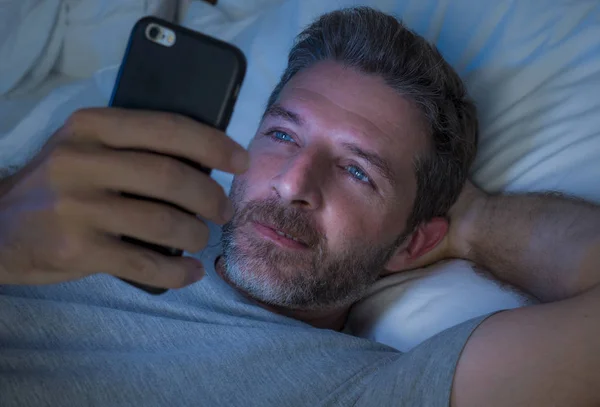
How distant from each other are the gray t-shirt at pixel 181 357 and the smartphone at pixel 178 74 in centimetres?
23

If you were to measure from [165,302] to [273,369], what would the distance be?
21 centimetres

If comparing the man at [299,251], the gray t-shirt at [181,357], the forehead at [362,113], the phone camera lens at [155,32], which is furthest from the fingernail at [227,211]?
the forehead at [362,113]

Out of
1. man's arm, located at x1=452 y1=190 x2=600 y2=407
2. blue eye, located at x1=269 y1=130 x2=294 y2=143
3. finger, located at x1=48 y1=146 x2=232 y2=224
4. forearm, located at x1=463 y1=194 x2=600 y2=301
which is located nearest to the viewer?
finger, located at x1=48 y1=146 x2=232 y2=224

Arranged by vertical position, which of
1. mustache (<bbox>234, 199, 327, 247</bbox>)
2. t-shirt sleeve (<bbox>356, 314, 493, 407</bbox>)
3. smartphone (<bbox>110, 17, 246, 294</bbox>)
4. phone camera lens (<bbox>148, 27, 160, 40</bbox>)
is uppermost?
phone camera lens (<bbox>148, 27, 160, 40</bbox>)

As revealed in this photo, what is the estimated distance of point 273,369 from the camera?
0.85 metres

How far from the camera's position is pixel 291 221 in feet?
3.05

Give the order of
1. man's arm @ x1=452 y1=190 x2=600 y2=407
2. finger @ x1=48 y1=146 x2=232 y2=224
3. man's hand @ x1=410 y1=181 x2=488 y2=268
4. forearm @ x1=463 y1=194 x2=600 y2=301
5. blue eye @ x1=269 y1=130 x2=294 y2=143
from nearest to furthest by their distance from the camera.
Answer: finger @ x1=48 y1=146 x2=232 y2=224 < man's arm @ x1=452 y1=190 x2=600 y2=407 < forearm @ x1=463 y1=194 x2=600 y2=301 < blue eye @ x1=269 y1=130 x2=294 y2=143 < man's hand @ x1=410 y1=181 x2=488 y2=268

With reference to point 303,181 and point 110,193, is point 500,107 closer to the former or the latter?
point 303,181

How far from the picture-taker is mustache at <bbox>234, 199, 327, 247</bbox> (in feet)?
3.05

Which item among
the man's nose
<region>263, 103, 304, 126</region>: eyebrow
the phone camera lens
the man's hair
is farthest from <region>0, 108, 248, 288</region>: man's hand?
the man's hair

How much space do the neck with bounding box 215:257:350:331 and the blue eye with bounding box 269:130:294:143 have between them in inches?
10.4

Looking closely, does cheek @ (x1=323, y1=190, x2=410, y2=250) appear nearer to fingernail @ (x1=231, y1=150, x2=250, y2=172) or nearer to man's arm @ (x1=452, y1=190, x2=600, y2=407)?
man's arm @ (x1=452, y1=190, x2=600, y2=407)

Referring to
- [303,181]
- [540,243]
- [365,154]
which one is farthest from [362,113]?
[540,243]

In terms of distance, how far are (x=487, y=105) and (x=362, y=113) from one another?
1.22 ft
